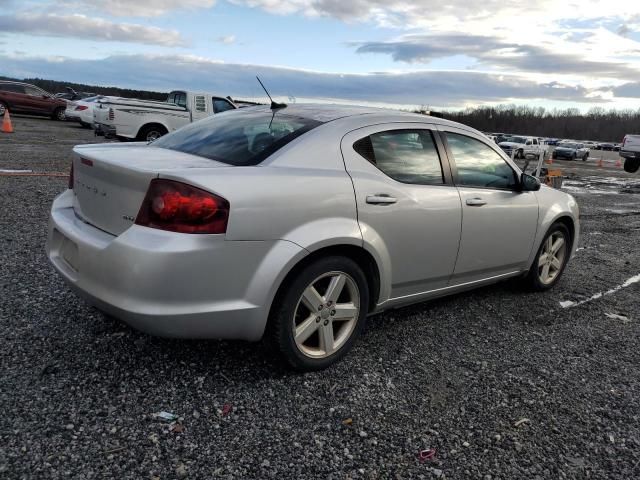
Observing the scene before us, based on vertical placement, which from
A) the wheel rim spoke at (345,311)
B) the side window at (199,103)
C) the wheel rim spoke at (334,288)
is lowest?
the wheel rim spoke at (345,311)

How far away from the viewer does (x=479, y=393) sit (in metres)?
3.15

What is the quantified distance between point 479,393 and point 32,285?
3410mm

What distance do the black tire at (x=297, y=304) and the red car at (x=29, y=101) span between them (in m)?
28.3

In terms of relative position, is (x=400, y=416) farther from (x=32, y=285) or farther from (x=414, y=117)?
(x=32, y=285)

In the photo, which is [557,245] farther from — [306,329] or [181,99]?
[181,99]

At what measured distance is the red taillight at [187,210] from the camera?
2613mm

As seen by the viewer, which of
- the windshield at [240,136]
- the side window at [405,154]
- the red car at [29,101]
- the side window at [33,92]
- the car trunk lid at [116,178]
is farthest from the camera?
the side window at [33,92]

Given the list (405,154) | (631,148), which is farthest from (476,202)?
(631,148)

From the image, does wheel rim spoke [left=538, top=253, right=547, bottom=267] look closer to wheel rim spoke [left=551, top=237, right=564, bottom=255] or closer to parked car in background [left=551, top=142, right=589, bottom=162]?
wheel rim spoke [left=551, top=237, right=564, bottom=255]

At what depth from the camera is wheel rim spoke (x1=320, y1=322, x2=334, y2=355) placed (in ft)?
10.4

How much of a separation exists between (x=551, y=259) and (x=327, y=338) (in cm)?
283

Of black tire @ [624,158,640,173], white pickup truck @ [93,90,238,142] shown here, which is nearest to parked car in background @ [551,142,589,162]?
black tire @ [624,158,640,173]

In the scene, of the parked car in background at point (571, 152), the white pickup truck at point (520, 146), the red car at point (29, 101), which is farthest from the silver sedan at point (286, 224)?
the parked car in background at point (571, 152)

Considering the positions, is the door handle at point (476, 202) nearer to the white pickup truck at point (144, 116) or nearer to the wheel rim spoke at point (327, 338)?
the wheel rim spoke at point (327, 338)
